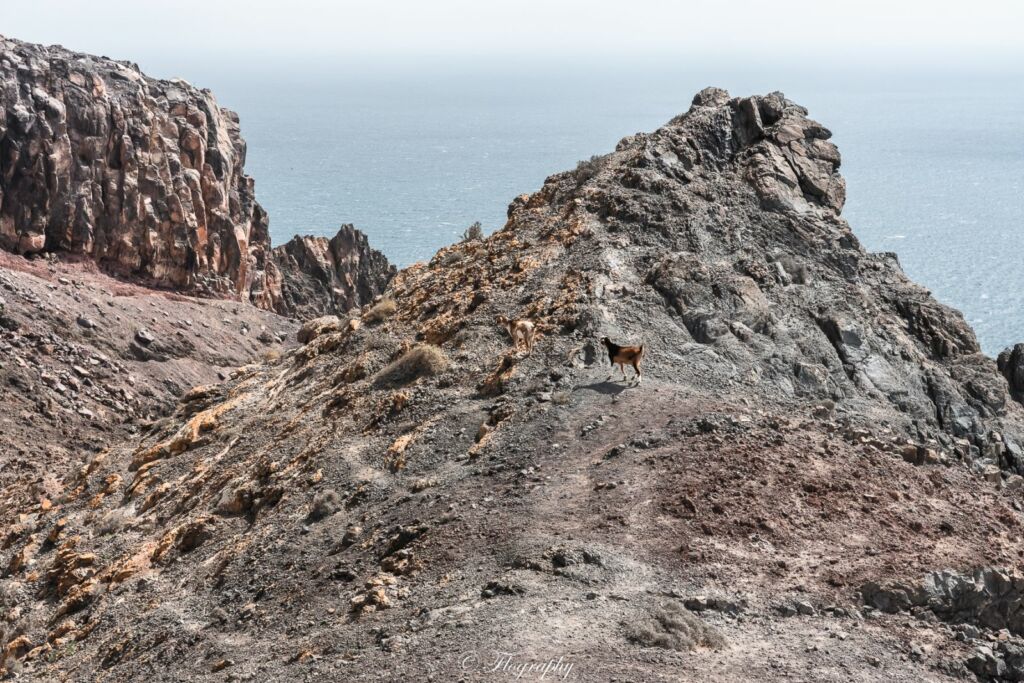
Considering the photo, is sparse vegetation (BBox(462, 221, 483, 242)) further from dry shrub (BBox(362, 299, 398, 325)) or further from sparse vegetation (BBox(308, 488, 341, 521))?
sparse vegetation (BBox(308, 488, 341, 521))

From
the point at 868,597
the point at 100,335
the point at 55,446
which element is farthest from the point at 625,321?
the point at 100,335

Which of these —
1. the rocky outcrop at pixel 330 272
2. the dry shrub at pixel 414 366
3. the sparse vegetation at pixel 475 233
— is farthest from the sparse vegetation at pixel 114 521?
the rocky outcrop at pixel 330 272

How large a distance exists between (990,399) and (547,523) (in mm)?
13332

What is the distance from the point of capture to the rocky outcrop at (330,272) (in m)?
76.6

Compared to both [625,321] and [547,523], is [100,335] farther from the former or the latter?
[547,523]

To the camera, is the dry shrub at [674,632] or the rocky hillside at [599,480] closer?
the dry shrub at [674,632]

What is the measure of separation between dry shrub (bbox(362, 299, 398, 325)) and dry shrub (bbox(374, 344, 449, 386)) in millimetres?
5010

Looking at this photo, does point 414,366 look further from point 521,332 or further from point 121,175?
point 121,175

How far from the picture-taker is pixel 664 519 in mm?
16000

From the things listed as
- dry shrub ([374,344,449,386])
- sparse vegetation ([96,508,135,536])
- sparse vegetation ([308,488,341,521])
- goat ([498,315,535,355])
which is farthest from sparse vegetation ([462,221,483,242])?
sparse vegetation ([308,488,341,521])

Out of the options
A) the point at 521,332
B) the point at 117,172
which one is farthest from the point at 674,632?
the point at 117,172

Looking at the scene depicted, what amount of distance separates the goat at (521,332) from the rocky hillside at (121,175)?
42.6 m

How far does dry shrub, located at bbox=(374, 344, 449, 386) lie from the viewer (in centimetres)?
2352

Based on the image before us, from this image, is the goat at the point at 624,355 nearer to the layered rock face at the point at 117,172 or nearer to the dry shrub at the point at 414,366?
the dry shrub at the point at 414,366
